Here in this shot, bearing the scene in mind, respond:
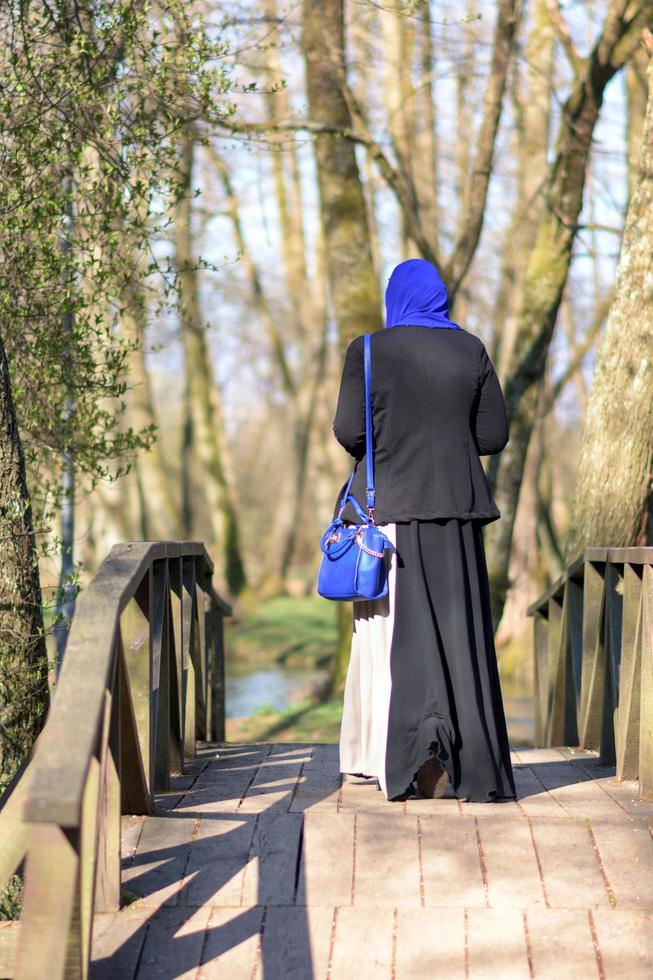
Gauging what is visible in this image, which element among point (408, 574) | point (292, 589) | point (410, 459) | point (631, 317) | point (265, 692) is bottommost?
point (292, 589)

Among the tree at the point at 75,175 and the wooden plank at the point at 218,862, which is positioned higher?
the tree at the point at 75,175

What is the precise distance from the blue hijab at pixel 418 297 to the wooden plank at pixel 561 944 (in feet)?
7.10

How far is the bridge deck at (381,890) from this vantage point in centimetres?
339

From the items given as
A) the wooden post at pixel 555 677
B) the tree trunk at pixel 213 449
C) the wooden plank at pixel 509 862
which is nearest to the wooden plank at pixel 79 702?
the wooden plank at pixel 509 862

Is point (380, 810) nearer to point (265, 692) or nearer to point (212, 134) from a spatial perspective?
point (212, 134)

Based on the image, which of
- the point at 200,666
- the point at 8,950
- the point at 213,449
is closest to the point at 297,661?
the point at 213,449

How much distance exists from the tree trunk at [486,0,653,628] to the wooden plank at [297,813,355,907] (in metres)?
6.81

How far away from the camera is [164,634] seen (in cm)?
483

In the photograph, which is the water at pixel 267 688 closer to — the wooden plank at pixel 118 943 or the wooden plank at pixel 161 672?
the wooden plank at pixel 161 672

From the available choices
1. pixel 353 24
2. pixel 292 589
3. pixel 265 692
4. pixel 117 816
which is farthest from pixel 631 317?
pixel 292 589

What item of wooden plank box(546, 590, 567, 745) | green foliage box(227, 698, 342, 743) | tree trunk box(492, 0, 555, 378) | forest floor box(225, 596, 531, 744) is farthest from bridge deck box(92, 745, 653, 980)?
tree trunk box(492, 0, 555, 378)

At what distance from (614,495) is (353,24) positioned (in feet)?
29.2

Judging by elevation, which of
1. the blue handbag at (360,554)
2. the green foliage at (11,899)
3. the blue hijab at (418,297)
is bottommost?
the green foliage at (11,899)

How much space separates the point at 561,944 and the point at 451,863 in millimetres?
497
